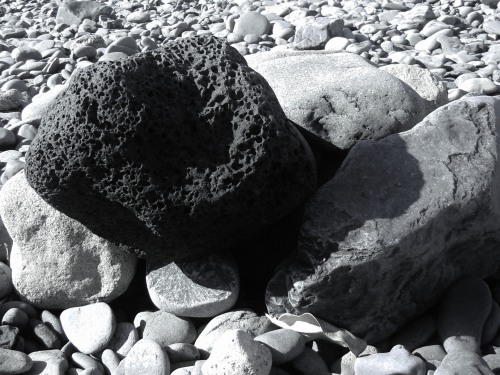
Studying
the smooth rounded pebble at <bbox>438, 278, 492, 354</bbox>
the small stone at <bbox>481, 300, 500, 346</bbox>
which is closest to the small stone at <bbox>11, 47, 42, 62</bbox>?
the smooth rounded pebble at <bbox>438, 278, 492, 354</bbox>

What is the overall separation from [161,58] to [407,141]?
1.11 meters

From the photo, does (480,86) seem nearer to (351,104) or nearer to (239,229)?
(351,104)

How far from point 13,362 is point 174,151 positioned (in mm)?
1075

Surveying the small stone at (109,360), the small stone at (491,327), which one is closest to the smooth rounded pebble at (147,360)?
the small stone at (109,360)

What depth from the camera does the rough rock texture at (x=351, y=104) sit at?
3430 millimetres

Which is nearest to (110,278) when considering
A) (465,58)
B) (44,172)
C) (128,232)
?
(128,232)

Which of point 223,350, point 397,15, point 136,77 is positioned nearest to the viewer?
point 223,350

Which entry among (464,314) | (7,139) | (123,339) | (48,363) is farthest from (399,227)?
(7,139)

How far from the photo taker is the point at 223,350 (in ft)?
8.31

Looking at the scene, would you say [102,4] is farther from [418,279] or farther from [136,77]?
[418,279]

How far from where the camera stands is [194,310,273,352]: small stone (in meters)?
2.89

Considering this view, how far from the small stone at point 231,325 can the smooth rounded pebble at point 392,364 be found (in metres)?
0.46

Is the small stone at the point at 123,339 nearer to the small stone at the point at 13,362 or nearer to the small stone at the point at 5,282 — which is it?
the small stone at the point at 13,362

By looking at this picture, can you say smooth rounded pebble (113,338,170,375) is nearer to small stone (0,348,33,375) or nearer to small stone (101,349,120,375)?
small stone (101,349,120,375)
